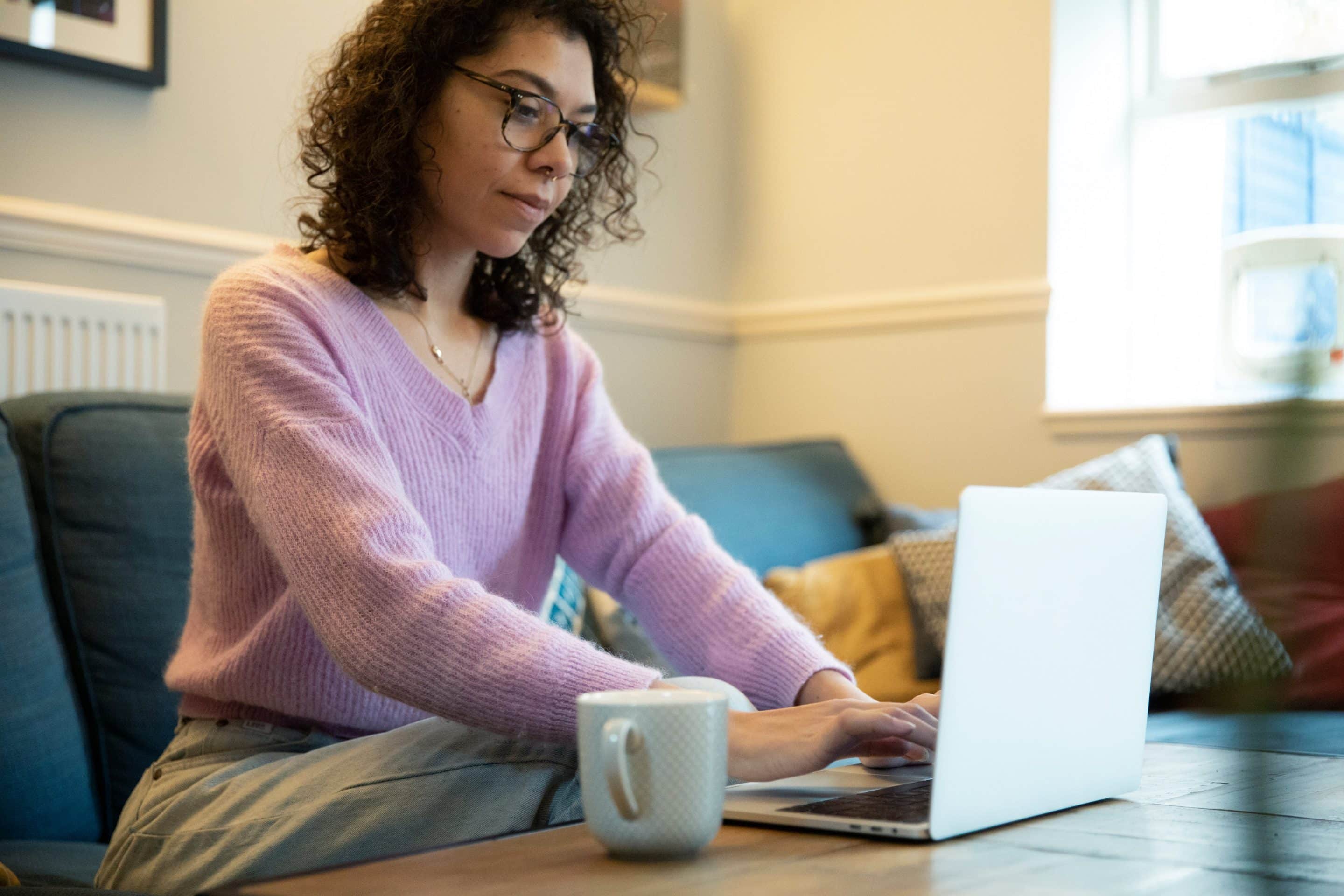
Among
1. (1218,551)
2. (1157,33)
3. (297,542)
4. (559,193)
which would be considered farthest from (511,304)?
(1157,33)

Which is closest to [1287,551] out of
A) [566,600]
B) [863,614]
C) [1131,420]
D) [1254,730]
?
[1254,730]

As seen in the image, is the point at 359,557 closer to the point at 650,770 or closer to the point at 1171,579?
the point at 650,770

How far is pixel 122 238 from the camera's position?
6.46 ft

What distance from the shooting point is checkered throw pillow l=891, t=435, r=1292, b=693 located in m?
2.02

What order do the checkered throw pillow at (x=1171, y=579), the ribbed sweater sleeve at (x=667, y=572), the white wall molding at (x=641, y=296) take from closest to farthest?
1. the ribbed sweater sleeve at (x=667, y=572)
2. the white wall molding at (x=641, y=296)
3. the checkered throw pillow at (x=1171, y=579)

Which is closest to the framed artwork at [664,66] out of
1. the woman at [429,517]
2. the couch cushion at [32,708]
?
the woman at [429,517]

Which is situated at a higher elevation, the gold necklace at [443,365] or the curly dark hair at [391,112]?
the curly dark hair at [391,112]

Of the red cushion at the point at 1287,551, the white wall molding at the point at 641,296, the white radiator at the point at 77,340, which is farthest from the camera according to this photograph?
the white wall molding at the point at 641,296

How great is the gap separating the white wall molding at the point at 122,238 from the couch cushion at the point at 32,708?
0.55 m

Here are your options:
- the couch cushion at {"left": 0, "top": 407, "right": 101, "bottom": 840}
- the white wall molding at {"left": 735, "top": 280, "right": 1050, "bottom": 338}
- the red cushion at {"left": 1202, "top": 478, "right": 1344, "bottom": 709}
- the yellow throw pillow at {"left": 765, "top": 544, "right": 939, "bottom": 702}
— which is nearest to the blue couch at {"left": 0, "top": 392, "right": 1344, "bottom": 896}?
the couch cushion at {"left": 0, "top": 407, "right": 101, "bottom": 840}

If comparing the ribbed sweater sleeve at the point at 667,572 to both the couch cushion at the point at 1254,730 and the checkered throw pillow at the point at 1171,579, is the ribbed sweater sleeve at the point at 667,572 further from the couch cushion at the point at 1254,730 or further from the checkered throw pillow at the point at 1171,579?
the checkered throw pillow at the point at 1171,579

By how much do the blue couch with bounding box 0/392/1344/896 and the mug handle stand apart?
2.34 feet

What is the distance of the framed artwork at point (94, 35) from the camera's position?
1.82m

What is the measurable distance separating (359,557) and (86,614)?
0.58 metres
